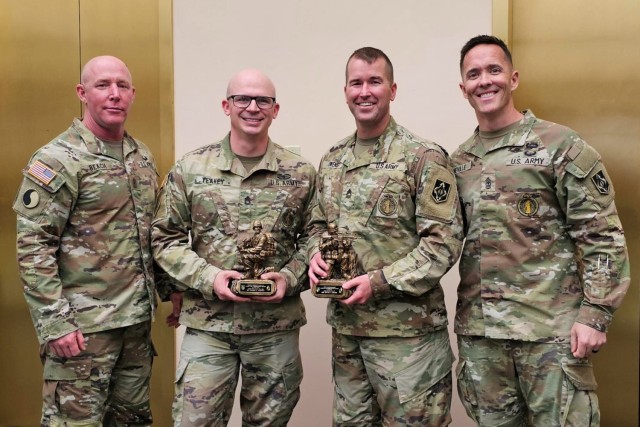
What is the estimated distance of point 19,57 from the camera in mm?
3711

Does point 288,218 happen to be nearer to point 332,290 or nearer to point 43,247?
point 332,290

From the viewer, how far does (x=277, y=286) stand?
2611mm

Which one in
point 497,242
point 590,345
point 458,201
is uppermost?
point 458,201

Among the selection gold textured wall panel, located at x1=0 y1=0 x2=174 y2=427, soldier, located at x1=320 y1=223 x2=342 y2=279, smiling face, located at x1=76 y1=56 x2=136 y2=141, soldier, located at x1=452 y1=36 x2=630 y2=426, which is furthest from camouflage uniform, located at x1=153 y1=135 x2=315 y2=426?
gold textured wall panel, located at x1=0 y1=0 x2=174 y2=427

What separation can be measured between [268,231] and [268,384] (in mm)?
590

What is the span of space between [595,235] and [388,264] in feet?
2.35

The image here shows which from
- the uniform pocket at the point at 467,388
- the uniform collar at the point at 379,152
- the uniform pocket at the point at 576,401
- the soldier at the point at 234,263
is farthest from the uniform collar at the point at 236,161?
the uniform pocket at the point at 576,401

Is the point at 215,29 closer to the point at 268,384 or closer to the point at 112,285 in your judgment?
the point at 112,285

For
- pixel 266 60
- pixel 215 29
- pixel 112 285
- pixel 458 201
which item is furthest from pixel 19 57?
pixel 458 201

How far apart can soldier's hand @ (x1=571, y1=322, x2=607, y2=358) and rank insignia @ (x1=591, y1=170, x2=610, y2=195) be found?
1.49 ft

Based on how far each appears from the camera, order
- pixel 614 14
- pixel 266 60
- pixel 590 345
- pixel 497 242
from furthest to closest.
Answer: pixel 266 60, pixel 614 14, pixel 497 242, pixel 590 345

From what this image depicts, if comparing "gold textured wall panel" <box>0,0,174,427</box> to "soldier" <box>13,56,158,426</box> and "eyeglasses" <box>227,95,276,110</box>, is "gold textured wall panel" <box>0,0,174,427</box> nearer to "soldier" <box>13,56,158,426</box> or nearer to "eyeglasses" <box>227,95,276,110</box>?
"soldier" <box>13,56,158,426</box>

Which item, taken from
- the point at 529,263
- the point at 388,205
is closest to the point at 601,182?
the point at 529,263

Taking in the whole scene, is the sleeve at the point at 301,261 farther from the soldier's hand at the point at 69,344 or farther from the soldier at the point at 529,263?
the soldier's hand at the point at 69,344
